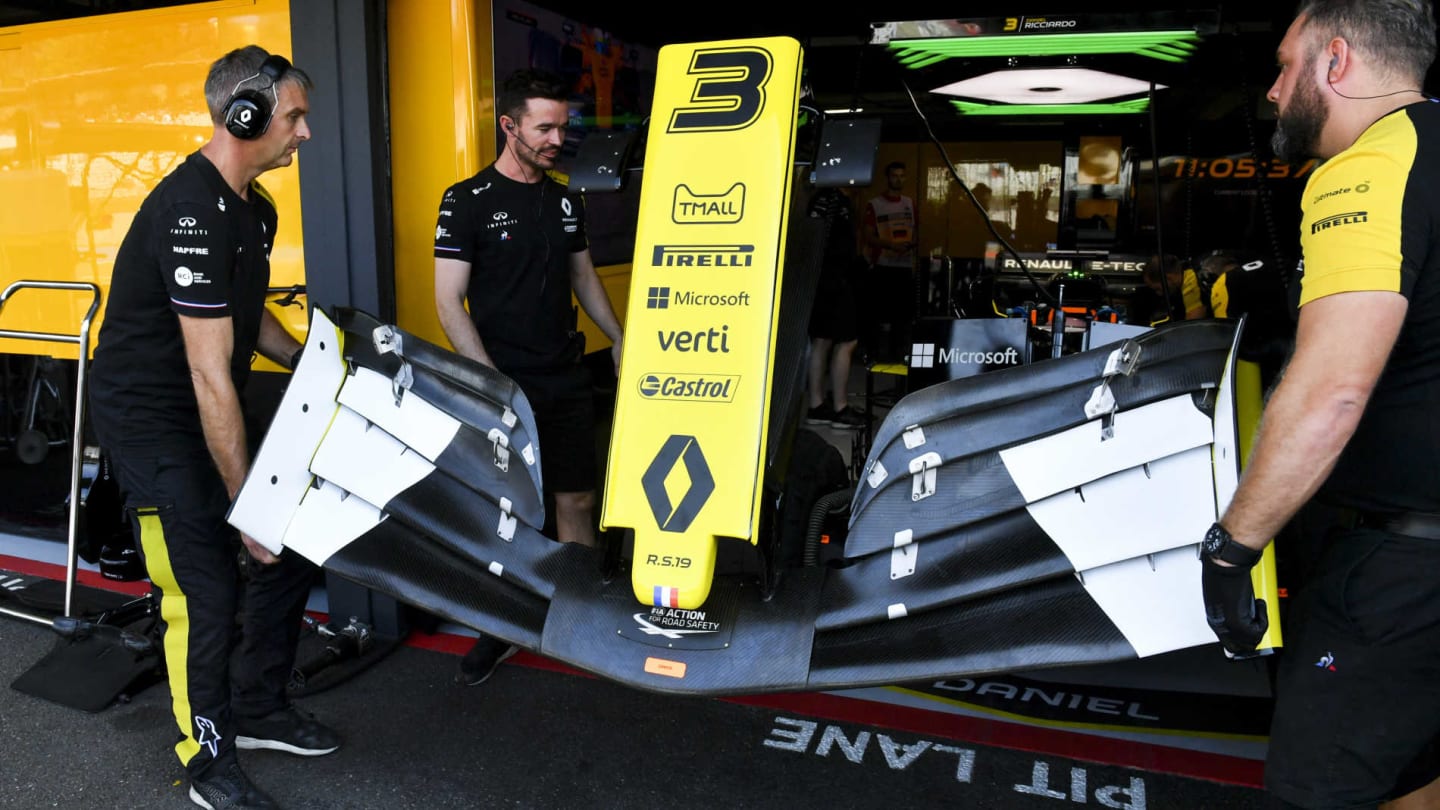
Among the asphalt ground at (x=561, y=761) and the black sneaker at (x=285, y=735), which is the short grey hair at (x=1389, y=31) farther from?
the black sneaker at (x=285, y=735)

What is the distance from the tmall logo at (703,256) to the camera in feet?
6.77

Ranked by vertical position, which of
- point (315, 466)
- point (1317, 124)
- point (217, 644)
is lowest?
point (217, 644)

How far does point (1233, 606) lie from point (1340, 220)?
0.60 metres

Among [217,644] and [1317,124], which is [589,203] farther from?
[1317,124]

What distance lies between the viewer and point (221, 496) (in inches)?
95.3

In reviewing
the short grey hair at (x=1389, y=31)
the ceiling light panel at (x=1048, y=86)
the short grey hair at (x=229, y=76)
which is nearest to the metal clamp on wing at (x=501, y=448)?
the short grey hair at (x=229, y=76)

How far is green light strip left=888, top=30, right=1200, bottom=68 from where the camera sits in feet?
11.5

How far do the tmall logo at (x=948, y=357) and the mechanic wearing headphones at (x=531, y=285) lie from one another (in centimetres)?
98

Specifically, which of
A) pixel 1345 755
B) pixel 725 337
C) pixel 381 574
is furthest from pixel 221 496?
pixel 1345 755

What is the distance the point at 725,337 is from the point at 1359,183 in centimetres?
110

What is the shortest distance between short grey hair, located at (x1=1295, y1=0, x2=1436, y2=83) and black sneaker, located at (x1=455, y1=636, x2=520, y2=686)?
2557 mm

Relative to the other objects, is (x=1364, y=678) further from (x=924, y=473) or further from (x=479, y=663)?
(x=479, y=663)

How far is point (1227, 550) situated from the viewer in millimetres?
1534

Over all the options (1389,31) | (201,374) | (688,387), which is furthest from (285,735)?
(1389,31)
